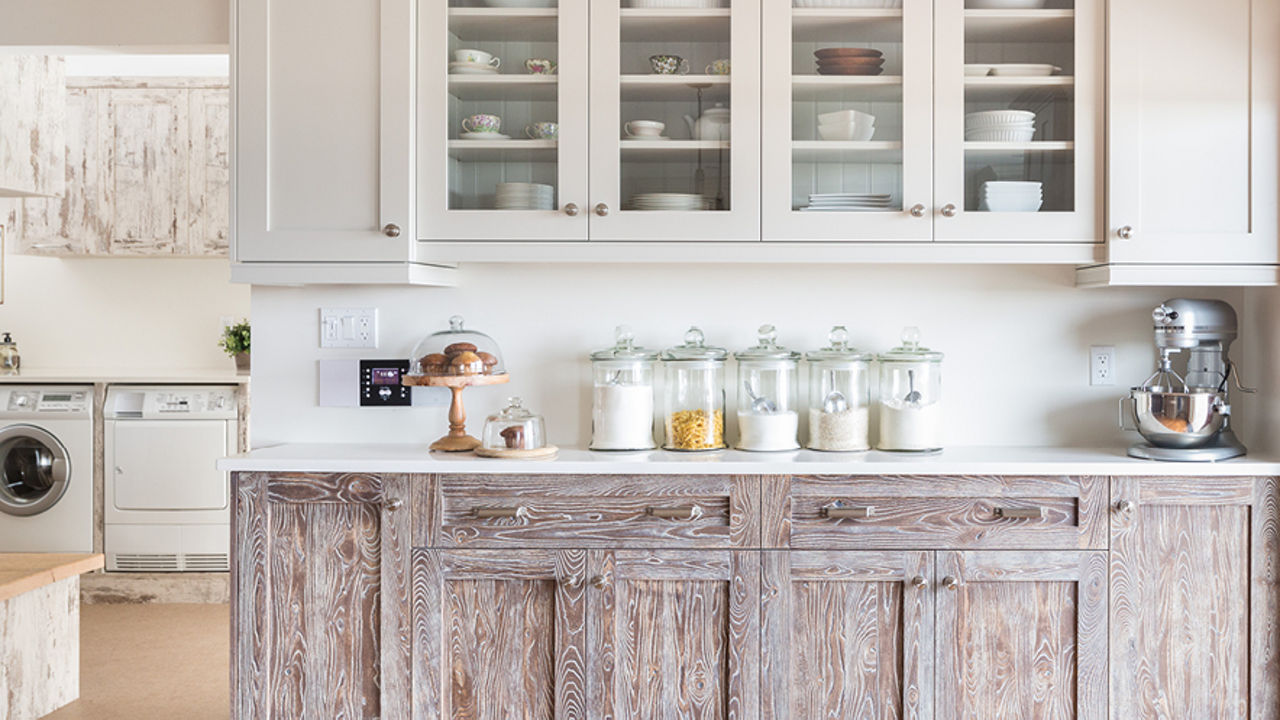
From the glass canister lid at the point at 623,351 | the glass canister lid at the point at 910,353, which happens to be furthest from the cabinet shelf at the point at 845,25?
the glass canister lid at the point at 623,351

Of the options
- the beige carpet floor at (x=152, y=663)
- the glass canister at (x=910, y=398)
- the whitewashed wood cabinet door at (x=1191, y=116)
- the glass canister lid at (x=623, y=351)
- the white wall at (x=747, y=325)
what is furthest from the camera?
the beige carpet floor at (x=152, y=663)

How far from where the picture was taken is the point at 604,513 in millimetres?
2281

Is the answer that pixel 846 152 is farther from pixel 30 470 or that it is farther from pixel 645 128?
pixel 30 470

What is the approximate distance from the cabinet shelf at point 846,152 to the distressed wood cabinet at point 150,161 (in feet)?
10.9

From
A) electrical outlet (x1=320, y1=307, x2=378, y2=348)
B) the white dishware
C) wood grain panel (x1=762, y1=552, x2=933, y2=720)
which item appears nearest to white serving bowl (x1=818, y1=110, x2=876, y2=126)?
the white dishware

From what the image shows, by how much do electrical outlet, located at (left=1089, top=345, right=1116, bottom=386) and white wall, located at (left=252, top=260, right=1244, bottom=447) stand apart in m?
0.02

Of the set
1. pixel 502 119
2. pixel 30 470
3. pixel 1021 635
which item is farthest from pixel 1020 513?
pixel 30 470

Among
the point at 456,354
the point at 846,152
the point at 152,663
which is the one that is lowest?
the point at 152,663

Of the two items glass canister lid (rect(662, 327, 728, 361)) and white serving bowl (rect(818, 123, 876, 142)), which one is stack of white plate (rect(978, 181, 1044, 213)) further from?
glass canister lid (rect(662, 327, 728, 361))

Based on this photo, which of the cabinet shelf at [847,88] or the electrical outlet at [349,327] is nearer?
the cabinet shelf at [847,88]

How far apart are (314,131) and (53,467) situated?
3.06 metres

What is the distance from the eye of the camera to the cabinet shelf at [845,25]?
238 centimetres

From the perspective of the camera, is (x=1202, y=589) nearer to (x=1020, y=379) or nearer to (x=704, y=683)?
(x=1020, y=379)

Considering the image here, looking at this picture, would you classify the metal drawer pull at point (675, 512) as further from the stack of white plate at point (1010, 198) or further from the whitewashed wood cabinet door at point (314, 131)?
the stack of white plate at point (1010, 198)
